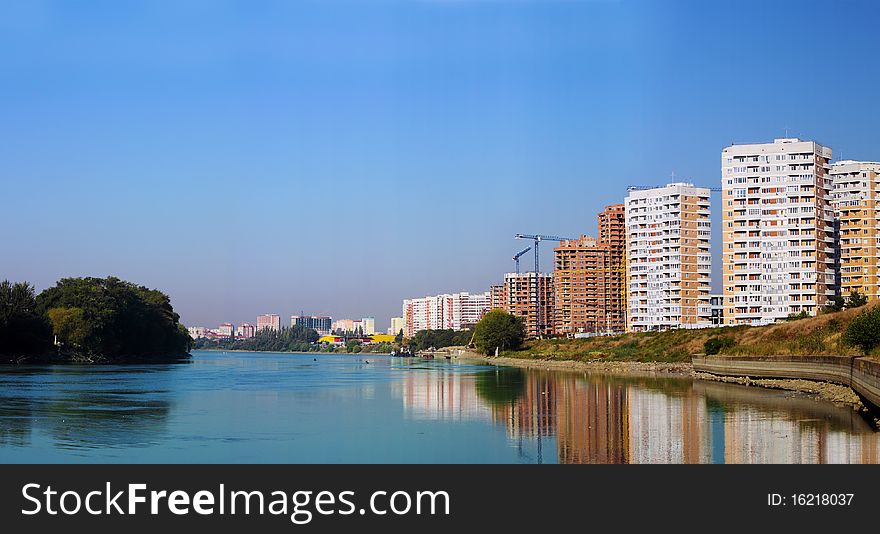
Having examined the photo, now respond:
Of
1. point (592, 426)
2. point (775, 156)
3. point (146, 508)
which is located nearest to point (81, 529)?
point (146, 508)

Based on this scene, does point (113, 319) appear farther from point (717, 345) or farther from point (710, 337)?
point (717, 345)

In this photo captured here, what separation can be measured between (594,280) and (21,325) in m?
79.7

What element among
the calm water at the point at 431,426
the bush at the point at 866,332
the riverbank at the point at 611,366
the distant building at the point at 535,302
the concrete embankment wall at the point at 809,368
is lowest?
the riverbank at the point at 611,366

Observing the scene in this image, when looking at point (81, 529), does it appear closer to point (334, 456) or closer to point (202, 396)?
point (334, 456)

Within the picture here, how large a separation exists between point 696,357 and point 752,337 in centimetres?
855

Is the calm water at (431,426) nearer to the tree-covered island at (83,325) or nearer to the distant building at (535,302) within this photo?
the tree-covered island at (83,325)

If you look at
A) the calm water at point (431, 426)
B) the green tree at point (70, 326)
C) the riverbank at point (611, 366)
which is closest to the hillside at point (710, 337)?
the riverbank at point (611, 366)

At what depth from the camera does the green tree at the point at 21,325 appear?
251 feet

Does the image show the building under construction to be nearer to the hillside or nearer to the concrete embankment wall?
the hillside

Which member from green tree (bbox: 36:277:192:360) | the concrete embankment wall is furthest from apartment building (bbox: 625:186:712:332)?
green tree (bbox: 36:277:192:360)

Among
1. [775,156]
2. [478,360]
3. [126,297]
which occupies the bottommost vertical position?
[478,360]

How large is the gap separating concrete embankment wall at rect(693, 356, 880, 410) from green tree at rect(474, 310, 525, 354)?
5632 centimetres

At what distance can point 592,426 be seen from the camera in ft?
95.2

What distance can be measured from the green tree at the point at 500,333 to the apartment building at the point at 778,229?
→ 37973mm
